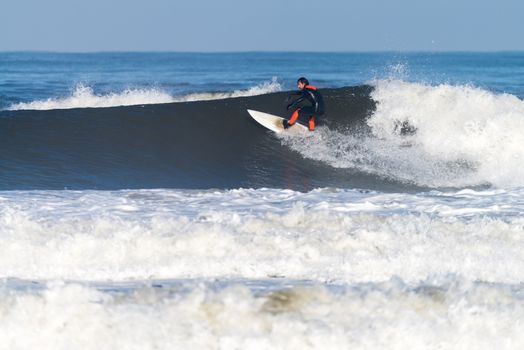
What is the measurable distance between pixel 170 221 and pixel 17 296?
3.18 m

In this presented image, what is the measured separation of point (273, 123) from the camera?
16203 millimetres

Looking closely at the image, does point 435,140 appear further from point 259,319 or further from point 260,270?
point 259,319

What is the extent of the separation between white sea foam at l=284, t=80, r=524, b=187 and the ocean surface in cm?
5

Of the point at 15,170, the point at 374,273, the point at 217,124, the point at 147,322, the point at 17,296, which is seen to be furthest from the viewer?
the point at 217,124

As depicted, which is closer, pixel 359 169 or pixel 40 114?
pixel 359 169

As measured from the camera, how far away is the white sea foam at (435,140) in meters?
13.6

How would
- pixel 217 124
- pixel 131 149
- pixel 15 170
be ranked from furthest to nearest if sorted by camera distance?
pixel 217 124
pixel 131 149
pixel 15 170

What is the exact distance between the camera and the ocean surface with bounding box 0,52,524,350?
495cm

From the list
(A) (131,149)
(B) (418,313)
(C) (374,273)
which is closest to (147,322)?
(B) (418,313)

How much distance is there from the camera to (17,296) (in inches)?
205

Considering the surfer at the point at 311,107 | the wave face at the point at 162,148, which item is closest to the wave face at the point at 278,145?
the wave face at the point at 162,148

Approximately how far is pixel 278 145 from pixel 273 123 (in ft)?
3.22

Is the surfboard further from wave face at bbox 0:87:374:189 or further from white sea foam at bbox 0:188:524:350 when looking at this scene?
white sea foam at bbox 0:188:524:350

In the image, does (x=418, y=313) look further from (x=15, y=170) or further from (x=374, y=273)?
(x=15, y=170)
